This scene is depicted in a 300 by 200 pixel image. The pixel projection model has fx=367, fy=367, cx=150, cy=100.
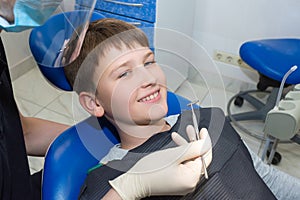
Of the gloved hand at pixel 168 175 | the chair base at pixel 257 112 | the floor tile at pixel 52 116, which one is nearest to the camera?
the gloved hand at pixel 168 175

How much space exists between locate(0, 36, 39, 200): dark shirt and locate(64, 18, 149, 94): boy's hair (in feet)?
0.64

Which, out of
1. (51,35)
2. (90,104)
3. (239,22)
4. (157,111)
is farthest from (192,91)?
(239,22)

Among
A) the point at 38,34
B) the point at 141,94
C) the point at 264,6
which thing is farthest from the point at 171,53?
the point at 264,6

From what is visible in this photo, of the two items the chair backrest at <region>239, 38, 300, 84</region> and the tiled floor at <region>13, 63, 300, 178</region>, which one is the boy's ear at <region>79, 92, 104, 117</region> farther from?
the chair backrest at <region>239, 38, 300, 84</region>

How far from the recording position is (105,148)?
1.10 meters

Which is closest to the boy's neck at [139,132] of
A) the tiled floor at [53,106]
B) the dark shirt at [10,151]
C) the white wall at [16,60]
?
the dark shirt at [10,151]

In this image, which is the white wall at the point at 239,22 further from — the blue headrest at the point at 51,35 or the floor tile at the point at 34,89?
the blue headrest at the point at 51,35

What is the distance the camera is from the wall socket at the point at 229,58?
2.29 meters

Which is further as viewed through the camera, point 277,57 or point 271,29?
point 271,29

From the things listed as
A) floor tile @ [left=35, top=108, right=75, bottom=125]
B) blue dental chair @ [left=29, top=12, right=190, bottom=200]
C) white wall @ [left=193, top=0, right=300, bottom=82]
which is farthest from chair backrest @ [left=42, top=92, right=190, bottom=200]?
white wall @ [left=193, top=0, right=300, bottom=82]

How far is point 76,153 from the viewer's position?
1048 mm

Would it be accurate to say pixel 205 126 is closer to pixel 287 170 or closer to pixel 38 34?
pixel 38 34

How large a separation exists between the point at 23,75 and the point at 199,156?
1.96 meters

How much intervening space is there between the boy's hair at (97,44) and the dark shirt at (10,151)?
19cm
